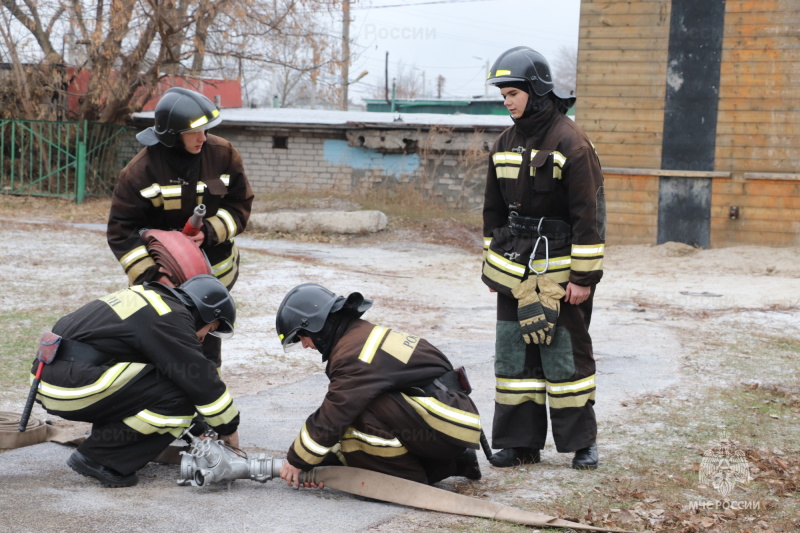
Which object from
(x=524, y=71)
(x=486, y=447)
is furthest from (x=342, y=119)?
(x=486, y=447)

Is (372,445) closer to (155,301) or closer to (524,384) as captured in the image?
(524,384)

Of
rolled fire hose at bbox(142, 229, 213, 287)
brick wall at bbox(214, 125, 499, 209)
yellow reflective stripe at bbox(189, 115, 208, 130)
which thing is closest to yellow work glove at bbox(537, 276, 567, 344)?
rolled fire hose at bbox(142, 229, 213, 287)

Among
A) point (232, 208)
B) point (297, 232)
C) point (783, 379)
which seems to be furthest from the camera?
point (297, 232)

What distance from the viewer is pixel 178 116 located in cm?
481

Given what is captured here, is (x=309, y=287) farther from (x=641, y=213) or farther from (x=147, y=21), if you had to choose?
(x=147, y=21)

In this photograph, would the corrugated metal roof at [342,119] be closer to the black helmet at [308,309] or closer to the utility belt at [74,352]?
the black helmet at [308,309]

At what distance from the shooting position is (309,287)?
4.29 meters

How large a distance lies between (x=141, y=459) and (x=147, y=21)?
1973 cm

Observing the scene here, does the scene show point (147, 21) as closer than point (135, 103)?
Yes

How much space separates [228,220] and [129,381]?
4.46 feet

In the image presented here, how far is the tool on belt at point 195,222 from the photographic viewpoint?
4895 mm

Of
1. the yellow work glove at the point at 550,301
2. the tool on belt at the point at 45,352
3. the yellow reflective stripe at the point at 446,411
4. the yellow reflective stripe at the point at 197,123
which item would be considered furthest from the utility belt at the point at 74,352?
the yellow work glove at the point at 550,301

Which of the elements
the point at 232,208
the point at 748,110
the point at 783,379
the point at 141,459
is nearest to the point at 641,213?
the point at 748,110

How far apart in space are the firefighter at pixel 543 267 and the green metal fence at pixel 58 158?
1922 centimetres
